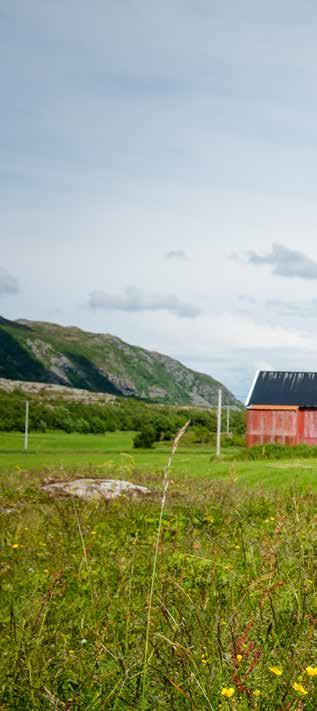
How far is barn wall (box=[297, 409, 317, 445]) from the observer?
60.3 m

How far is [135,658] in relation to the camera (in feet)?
13.4

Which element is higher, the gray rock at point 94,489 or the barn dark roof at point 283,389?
the barn dark roof at point 283,389

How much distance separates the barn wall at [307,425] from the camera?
60281 mm

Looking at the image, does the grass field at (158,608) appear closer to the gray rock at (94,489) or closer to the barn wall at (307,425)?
the gray rock at (94,489)

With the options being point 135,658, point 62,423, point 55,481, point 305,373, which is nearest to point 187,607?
point 135,658

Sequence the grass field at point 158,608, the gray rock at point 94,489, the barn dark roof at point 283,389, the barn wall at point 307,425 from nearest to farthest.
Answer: the grass field at point 158,608 < the gray rock at point 94,489 < the barn wall at point 307,425 < the barn dark roof at point 283,389

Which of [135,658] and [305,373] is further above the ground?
[305,373]

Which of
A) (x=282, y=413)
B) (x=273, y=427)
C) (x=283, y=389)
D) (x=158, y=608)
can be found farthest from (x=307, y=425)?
(x=158, y=608)

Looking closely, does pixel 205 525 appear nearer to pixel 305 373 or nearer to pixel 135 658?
pixel 135 658

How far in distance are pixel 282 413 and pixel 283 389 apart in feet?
7.92

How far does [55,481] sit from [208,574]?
966 cm

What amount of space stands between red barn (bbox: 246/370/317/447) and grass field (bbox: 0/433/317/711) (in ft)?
157

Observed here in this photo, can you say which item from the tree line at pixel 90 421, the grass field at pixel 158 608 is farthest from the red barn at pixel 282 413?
the grass field at pixel 158 608

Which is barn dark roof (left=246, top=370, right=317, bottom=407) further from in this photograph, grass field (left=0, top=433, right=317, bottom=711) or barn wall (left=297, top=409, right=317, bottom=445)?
grass field (left=0, top=433, right=317, bottom=711)
